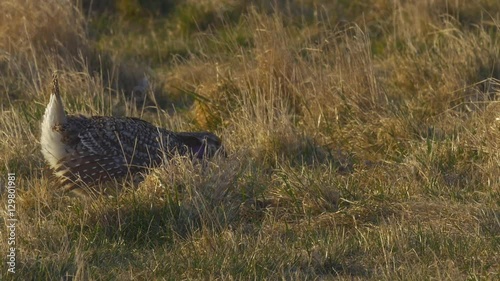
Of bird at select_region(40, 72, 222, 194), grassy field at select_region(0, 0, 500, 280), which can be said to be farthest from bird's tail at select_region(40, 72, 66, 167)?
grassy field at select_region(0, 0, 500, 280)

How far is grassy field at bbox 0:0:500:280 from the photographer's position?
210 inches

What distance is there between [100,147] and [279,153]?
1.21 meters

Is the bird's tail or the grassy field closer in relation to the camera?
the grassy field

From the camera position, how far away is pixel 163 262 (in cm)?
534

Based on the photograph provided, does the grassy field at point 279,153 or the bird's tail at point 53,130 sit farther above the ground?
the bird's tail at point 53,130

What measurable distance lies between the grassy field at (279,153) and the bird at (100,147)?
0.14 m

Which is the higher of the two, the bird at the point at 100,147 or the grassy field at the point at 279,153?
the bird at the point at 100,147

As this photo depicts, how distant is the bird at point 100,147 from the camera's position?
6219 millimetres

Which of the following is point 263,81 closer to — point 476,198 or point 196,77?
point 196,77

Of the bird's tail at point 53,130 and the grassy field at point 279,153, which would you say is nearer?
the grassy field at point 279,153

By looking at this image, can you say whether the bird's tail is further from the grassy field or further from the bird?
the grassy field

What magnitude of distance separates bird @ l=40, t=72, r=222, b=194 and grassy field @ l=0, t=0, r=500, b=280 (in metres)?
0.14

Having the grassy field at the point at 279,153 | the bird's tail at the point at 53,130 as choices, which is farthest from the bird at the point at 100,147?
the grassy field at the point at 279,153

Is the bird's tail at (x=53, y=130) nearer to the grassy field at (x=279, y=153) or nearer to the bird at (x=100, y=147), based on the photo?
the bird at (x=100, y=147)
